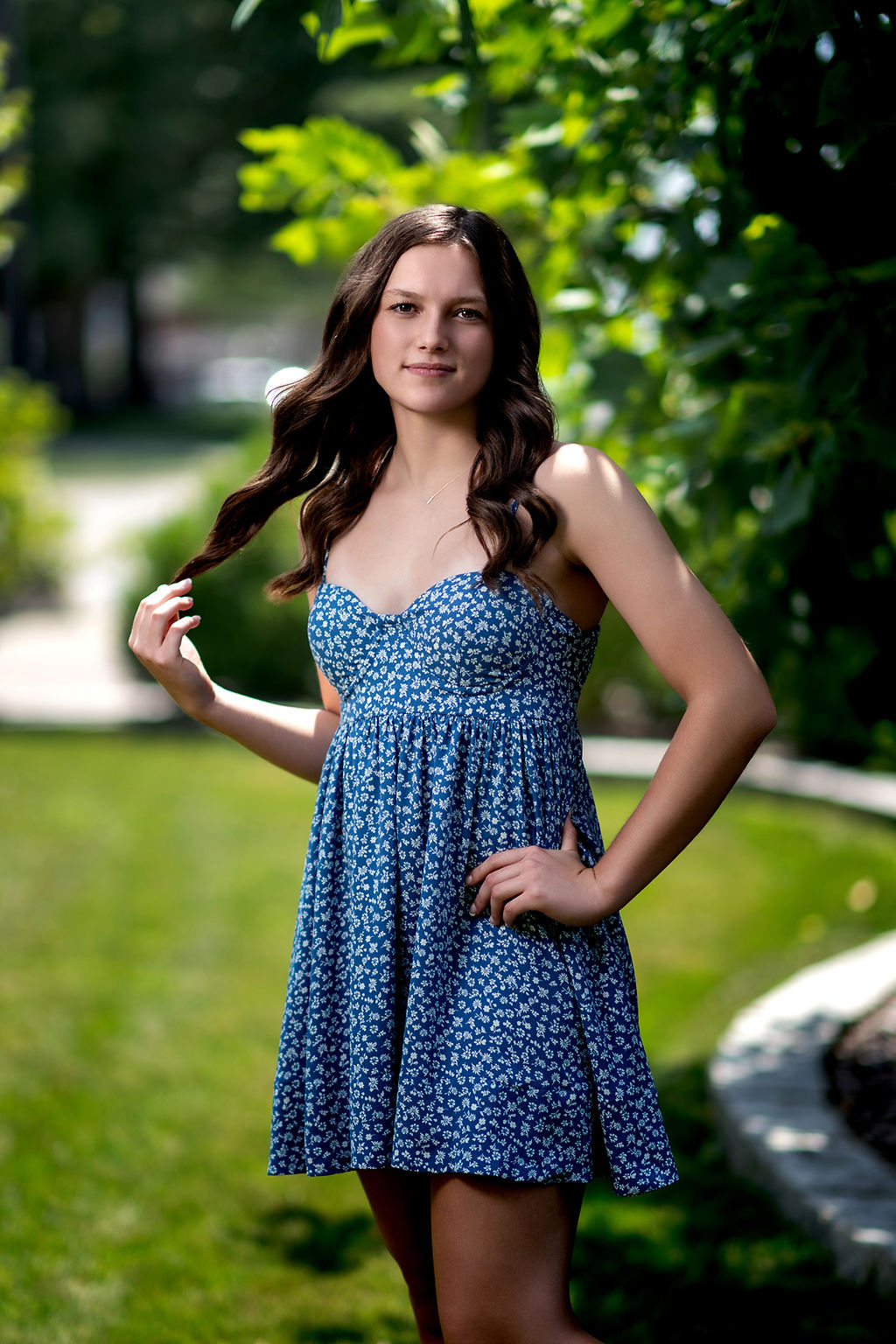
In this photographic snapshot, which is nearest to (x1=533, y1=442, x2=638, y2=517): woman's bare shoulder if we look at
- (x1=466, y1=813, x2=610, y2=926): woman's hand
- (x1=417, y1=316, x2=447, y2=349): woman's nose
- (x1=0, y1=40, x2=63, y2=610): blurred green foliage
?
(x1=417, y1=316, x2=447, y2=349): woman's nose

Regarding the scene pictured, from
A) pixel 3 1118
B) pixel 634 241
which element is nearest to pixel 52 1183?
pixel 3 1118

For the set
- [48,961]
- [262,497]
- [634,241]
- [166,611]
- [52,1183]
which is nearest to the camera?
[166,611]

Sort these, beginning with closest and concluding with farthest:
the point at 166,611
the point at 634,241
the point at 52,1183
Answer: the point at 166,611, the point at 634,241, the point at 52,1183

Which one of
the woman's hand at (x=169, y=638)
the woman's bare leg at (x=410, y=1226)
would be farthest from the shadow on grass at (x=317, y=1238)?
the woman's hand at (x=169, y=638)

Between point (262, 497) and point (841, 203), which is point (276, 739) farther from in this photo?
point (841, 203)

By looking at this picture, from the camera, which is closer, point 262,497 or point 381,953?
point 381,953

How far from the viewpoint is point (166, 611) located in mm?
2180

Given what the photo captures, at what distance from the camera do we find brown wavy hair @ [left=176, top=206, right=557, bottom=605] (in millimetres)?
1995

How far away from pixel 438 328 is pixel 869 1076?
2.81 metres

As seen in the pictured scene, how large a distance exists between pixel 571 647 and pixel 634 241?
5.59 feet

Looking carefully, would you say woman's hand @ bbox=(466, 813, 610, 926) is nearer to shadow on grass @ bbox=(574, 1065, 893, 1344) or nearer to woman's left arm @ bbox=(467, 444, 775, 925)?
woman's left arm @ bbox=(467, 444, 775, 925)

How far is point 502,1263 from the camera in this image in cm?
189

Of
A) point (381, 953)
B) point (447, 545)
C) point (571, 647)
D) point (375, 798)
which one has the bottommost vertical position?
point (381, 953)

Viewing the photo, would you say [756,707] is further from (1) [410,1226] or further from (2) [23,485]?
(2) [23,485]
